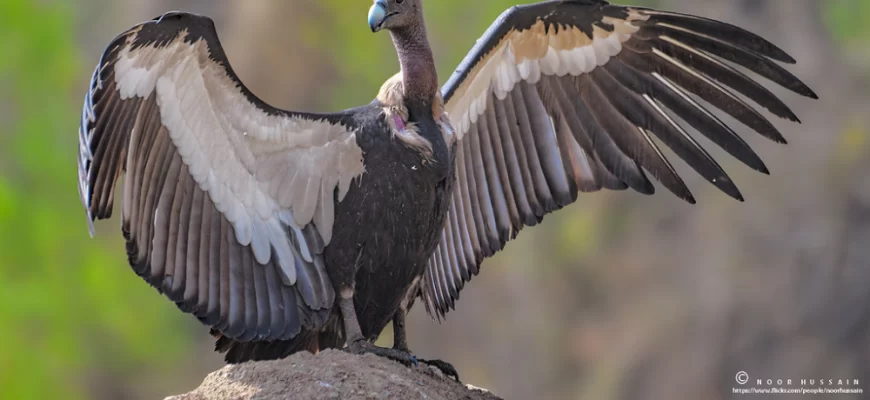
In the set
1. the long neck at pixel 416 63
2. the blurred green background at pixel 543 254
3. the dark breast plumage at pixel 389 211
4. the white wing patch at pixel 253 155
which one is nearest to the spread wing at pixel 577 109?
the long neck at pixel 416 63

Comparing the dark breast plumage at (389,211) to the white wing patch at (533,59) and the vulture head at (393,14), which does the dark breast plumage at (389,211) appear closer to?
the vulture head at (393,14)

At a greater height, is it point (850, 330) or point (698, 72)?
point (698, 72)

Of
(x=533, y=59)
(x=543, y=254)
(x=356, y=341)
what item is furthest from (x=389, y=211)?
(x=543, y=254)

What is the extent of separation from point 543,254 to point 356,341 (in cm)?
859

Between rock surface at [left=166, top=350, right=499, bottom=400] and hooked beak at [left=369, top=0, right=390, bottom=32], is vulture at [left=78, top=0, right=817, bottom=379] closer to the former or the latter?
hooked beak at [left=369, top=0, right=390, bottom=32]

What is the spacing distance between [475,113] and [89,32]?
9.79 m

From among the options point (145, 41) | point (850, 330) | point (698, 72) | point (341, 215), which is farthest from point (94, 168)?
point (850, 330)

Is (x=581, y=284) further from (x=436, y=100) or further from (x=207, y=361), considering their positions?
(x=436, y=100)

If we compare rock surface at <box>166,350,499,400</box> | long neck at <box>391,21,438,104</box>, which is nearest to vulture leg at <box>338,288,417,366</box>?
rock surface at <box>166,350,499,400</box>

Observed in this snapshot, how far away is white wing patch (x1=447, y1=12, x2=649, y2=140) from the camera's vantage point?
17.0ft

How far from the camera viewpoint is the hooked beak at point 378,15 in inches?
174

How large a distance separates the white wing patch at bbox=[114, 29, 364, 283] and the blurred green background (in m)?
7.01

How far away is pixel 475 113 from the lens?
18.1ft

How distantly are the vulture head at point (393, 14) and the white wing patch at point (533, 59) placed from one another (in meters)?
0.70
